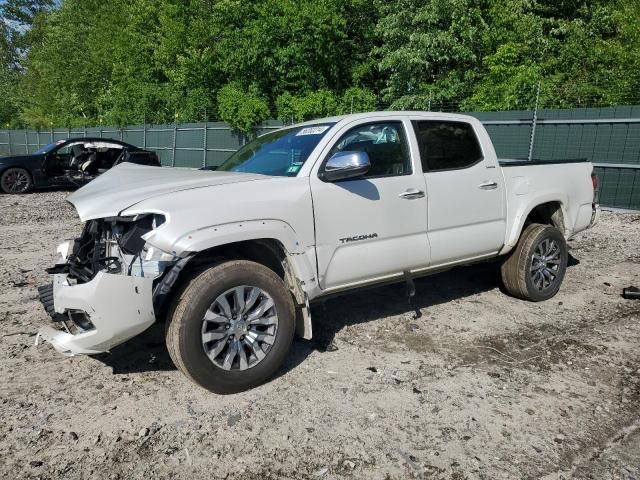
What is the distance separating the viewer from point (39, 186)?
47.1ft

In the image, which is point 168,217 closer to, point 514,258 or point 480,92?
point 514,258

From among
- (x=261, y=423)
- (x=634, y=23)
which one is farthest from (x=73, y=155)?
(x=634, y=23)

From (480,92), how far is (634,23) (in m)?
4.61

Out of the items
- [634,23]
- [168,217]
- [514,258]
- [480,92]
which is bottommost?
[514,258]

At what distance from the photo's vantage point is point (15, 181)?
14109 millimetres

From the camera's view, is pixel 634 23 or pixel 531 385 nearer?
pixel 531 385

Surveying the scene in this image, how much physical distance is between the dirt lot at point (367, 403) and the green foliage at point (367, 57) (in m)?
11.2

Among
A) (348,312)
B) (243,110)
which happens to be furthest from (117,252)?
(243,110)

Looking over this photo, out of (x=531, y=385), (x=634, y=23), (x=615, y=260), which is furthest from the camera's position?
(x=634, y=23)

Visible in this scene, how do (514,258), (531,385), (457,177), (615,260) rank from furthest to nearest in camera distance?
1. (615,260)
2. (514,258)
3. (457,177)
4. (531,385)

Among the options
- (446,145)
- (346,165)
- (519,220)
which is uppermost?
(446,145)

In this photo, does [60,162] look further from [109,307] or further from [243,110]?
[109,307]

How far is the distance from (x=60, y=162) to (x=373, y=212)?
12.9 meters

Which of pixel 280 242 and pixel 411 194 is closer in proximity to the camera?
pixel 280 242
